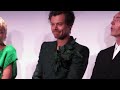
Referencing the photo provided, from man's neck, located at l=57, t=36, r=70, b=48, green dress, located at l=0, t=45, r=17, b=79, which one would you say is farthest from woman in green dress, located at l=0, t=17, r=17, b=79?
man's neck, located at l=57, t=36, r=70, b=48

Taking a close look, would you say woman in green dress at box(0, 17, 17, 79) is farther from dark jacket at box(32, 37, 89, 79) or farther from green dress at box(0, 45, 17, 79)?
dark jacket at box(32, 37, 89, 79)

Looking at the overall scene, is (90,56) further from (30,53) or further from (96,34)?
(30,53)

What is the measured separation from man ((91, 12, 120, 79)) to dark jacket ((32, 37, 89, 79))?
0.09 metres

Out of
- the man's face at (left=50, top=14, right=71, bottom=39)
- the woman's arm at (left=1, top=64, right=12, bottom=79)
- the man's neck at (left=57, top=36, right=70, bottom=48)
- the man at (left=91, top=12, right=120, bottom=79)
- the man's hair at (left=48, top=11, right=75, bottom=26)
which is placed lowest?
the woman's arm at (left=1, top=64, right=12, bottom=79)

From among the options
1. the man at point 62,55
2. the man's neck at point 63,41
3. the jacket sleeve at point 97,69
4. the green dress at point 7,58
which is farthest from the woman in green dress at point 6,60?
the jacket sleeve at point 97,69

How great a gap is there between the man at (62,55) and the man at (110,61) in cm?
9

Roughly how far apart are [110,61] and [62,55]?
0.93 feet

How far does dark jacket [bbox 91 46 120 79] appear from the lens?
184 cm

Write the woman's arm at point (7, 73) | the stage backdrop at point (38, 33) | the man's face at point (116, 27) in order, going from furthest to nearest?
1. the stage backdrop at point (38, 33)
2. the man's face at point (116, 27)
3. the woman's arm at point (7, 73)

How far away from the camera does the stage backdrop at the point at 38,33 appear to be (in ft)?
6.93

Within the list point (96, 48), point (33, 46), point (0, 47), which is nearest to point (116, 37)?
point (96, 48)

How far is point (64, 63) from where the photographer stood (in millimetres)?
1846

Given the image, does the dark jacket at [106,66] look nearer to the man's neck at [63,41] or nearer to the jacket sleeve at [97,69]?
the jacket sleeve at [97,69]
